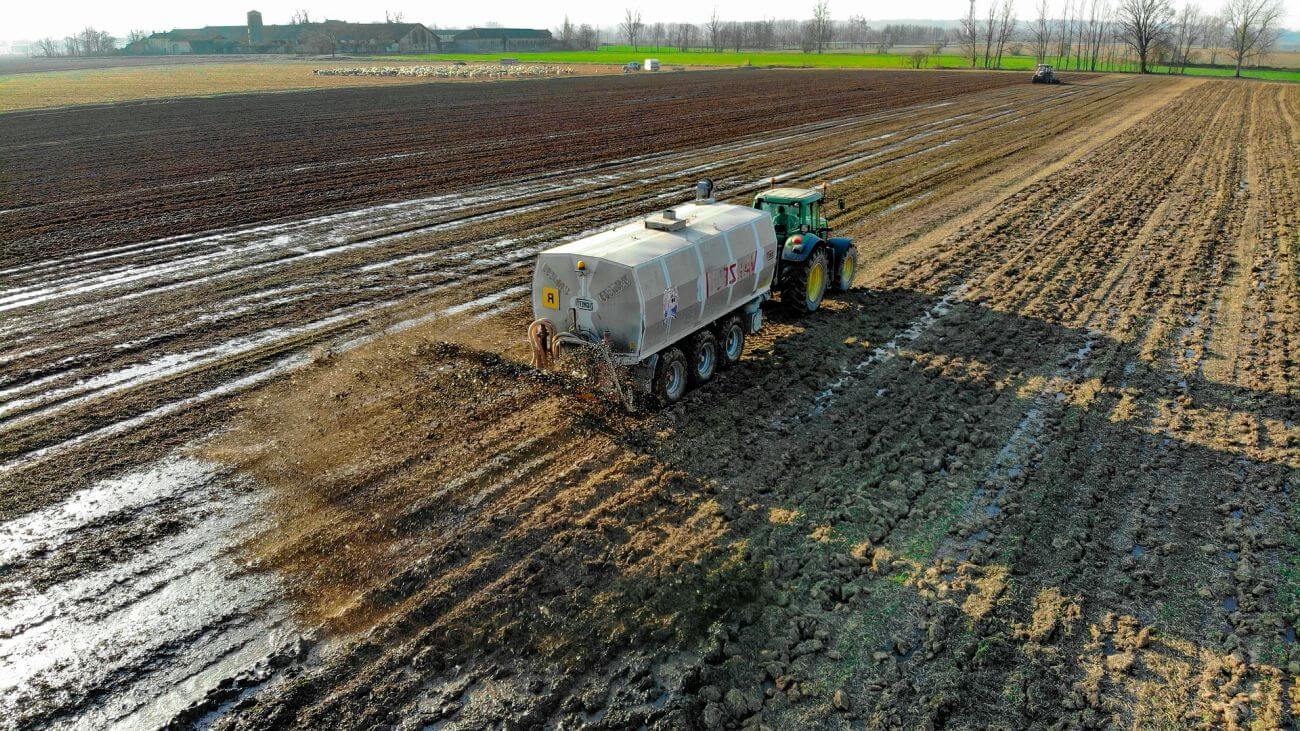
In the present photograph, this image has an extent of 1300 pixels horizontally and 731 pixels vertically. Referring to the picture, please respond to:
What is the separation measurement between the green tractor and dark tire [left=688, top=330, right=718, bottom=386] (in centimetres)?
292

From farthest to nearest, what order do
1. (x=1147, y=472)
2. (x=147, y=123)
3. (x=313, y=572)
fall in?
(x=147, y=123), (x=1147, y=472), (x=313, y=572)

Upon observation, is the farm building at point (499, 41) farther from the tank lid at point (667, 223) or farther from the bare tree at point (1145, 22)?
the tank lid at point (667, 223)

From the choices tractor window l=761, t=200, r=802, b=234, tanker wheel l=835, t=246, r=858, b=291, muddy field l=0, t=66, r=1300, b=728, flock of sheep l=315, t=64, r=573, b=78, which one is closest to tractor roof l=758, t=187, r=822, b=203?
tractor window l=761, t=200, r=802, b=234

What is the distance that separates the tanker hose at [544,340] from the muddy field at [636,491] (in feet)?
1.96

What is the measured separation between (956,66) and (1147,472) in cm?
9813

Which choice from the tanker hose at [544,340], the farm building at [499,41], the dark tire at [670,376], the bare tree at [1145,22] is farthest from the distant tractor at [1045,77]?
the farm building at [499,41]

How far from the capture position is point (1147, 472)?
10.2 meters

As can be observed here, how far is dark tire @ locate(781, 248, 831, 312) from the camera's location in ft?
49.0

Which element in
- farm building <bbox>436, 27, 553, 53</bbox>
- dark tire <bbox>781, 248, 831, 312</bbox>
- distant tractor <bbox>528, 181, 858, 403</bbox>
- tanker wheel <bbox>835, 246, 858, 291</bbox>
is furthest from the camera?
farm building <bbox>436, 27, 553, 53</bbox>

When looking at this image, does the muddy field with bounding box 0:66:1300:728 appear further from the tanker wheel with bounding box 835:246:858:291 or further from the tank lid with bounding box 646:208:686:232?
the tank lid with bounding box 646:208:686:232

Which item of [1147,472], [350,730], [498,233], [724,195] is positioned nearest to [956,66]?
[724,195]

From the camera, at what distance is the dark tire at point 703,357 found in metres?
12.2

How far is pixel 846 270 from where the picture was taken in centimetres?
1638

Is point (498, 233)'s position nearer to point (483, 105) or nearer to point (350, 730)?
point (350, 730)
